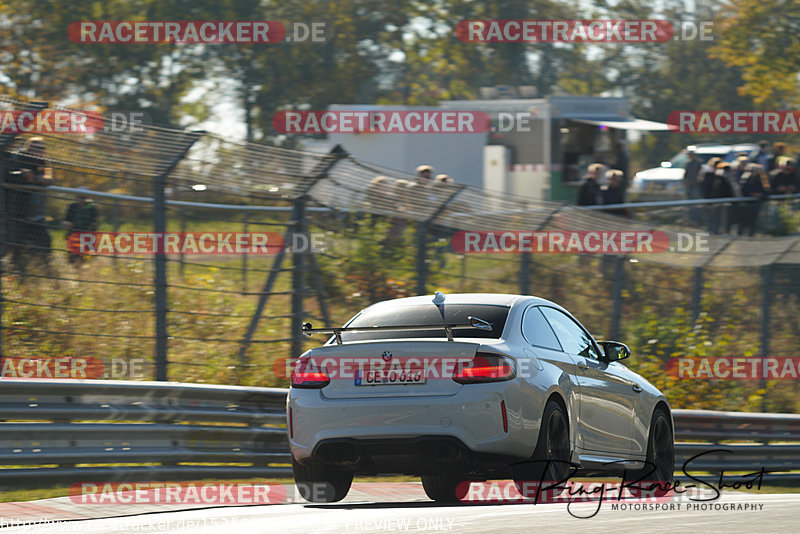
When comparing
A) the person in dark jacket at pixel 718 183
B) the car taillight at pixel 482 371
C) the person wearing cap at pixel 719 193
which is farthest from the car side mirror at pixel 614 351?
the person in dark jacket at pixel 718 183

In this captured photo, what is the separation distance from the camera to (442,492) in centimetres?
995

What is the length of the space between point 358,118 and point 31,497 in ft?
65.1

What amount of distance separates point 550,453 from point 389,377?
44.9 inches

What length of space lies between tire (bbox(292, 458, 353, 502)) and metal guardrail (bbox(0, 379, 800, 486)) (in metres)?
1.53

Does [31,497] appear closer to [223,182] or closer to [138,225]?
[223,182]

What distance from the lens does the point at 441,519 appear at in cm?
780

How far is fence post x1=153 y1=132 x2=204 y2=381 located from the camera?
12359mm

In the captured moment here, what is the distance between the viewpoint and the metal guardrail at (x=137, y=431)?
9695 millimetres

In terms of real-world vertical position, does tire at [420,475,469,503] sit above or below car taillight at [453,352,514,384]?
below

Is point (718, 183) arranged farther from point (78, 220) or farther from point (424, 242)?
point (78, 220)

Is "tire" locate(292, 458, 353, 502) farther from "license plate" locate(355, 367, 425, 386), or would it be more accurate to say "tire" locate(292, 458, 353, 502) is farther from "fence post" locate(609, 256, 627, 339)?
"fence post" locate(609, 256, 627, 339)

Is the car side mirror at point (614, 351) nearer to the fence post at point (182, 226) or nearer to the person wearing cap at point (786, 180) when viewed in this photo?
the fence post at point (182, 226)

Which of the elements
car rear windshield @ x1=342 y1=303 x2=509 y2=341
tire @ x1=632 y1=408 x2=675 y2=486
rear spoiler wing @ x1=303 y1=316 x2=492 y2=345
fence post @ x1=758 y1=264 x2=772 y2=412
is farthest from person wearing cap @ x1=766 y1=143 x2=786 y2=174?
rear spoiler wing @ x1=303 y1=316 x2=492 y2=345

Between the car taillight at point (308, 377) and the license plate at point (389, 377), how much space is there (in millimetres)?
231
